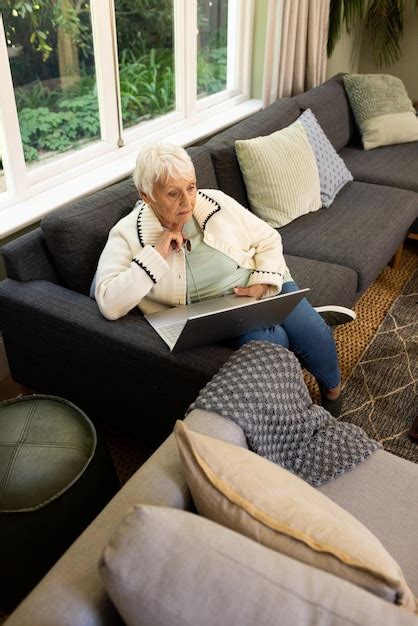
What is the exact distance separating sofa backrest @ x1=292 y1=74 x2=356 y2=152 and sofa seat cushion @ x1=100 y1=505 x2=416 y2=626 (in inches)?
101

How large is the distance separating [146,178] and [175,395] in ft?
1.99

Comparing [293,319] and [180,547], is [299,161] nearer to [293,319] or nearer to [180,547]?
[293,319]

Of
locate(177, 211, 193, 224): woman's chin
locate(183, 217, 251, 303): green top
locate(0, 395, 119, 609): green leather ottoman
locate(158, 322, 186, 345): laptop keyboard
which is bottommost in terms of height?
locate(0, 395, 119, 609): green leather ottoman

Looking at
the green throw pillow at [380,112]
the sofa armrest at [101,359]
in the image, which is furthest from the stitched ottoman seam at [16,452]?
the green throw pillow at [380,112]

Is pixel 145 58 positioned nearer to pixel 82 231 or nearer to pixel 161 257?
pixel 82 231

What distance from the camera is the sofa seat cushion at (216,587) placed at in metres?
0.76

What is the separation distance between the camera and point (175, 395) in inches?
61.4

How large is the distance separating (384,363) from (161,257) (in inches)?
45.1

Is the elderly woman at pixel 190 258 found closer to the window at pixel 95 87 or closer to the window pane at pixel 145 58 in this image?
the window at pixel 95 87

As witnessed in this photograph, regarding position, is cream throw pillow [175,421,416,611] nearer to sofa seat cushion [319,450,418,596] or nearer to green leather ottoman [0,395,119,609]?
sofa seat cushion [319,450,418,596]

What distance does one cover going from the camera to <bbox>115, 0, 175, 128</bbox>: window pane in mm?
2473

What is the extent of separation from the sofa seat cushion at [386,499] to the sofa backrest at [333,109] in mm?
2115

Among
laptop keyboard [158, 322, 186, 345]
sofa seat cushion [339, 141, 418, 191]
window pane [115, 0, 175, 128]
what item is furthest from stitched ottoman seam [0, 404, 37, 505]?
sofa seat cushion [339, 141, 418, 191]

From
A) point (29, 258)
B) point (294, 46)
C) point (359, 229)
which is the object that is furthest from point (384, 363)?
point (294, 46)
